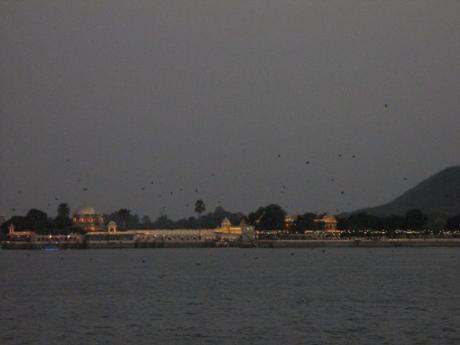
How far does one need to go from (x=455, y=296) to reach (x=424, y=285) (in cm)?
1011

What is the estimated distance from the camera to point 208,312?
51.1 metres

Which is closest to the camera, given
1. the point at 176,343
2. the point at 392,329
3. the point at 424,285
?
the point at 176,343

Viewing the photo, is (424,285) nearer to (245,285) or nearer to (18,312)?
(245,285)

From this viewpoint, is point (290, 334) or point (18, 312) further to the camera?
point (18, 312)

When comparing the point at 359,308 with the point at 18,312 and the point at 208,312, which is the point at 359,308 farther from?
the point at 18,312

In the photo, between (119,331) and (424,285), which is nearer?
(119,331)

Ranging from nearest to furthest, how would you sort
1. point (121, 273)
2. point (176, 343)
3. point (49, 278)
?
point (176, 343) < point (49, 278) < point (121, 273)

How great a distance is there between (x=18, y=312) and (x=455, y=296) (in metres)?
24.9

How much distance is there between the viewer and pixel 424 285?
69500mm

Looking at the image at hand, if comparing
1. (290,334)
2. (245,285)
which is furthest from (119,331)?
(245,285)

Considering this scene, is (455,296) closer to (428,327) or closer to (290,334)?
(428,327)

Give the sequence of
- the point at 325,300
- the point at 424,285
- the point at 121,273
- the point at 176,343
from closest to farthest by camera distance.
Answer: the point at 176,343 < the point at 325,300 < the point at 424,285 < the point at 121,273

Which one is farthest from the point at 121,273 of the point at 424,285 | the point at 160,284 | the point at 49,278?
the point at 424,285

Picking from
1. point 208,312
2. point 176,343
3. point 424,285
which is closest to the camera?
point 176,343
